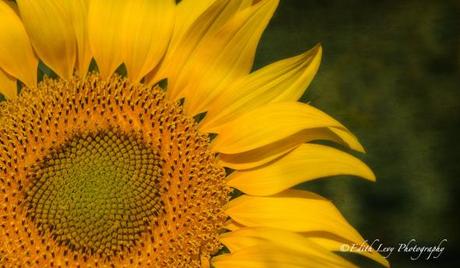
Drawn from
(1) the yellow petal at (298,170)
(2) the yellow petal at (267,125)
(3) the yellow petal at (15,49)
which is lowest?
(1) the yellow petal at (298,170)

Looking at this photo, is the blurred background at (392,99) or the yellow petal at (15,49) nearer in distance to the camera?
the yellow petal at (15,49)

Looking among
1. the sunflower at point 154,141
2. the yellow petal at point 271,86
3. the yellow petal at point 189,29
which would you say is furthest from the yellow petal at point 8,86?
the yellow petal at point 271,86

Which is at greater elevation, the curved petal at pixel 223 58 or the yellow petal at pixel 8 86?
the curved petal at pixel 223 58

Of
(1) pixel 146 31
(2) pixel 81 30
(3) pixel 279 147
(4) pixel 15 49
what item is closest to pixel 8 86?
(4) pixel 15 49

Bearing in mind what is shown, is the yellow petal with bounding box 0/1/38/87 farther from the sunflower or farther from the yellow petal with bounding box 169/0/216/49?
the yellow petal with bounding box 169/0/216/49

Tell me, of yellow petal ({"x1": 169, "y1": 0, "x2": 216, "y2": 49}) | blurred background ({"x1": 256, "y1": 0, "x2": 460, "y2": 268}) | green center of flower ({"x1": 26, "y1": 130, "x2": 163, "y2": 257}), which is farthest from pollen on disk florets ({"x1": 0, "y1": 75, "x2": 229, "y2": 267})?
blurred background ({"x1": 256, "y1": 0, "x2": 460, "y2": 268})

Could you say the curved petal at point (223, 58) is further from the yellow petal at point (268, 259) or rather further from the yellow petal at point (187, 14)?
the yellow petal at point (268, 259)
